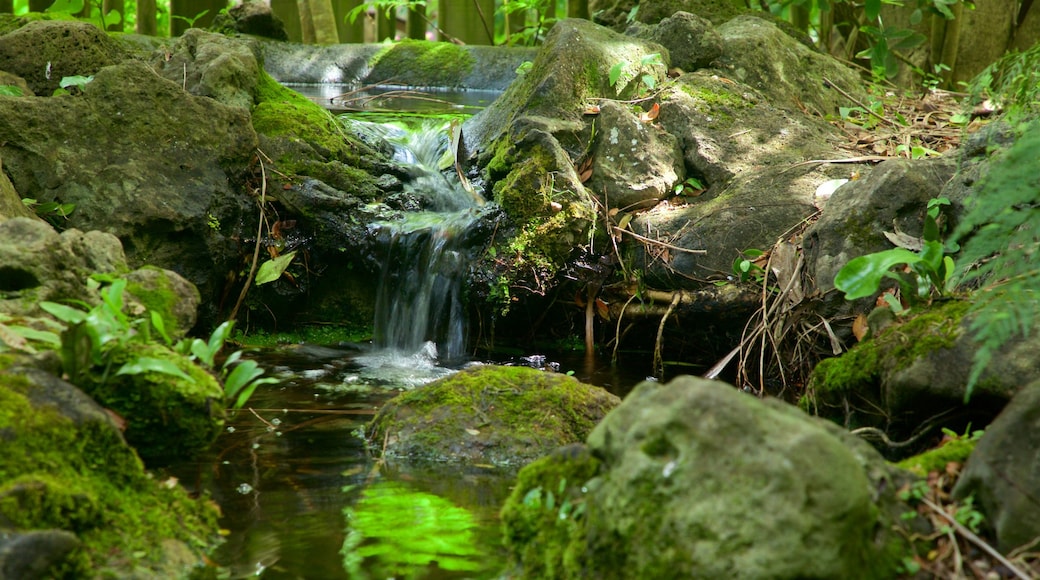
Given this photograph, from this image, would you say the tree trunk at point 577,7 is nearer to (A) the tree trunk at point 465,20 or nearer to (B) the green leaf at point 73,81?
(A) the tree trunk at point 465,20

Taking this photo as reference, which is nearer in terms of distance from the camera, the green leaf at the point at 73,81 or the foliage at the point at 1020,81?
the foliage at the point at 1020,81

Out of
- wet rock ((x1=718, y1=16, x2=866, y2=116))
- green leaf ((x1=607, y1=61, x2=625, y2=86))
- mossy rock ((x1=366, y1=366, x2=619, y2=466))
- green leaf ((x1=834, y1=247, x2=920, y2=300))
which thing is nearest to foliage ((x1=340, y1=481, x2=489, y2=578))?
mossy rock ((x1=366, y1=366, x2=619, y2=466))

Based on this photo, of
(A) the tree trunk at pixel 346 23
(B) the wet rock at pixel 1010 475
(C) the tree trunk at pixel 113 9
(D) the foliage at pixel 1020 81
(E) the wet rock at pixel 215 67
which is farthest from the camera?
(A) the tree trunk at pixel 346 23

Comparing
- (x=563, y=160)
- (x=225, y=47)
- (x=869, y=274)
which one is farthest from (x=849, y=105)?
(x=225, y=47)

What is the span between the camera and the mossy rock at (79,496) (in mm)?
2303

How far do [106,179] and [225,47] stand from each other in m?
1.63

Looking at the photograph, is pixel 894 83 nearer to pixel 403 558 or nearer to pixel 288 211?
pixel 288 211

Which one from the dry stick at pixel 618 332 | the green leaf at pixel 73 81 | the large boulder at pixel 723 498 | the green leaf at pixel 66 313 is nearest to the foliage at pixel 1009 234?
the large boulder at pixel 723 498

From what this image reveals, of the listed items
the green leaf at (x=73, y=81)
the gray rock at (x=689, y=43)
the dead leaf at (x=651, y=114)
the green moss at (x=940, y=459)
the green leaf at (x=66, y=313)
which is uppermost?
the gray rock at (x=689, y=43)

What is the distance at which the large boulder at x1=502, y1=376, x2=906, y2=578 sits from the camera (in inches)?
81.2

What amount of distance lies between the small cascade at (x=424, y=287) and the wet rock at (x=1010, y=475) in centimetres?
364

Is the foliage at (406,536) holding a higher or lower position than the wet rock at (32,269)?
lower

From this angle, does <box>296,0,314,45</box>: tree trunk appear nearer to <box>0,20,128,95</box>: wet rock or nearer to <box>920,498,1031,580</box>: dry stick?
<box>0,20,128,95</box>: wet rock

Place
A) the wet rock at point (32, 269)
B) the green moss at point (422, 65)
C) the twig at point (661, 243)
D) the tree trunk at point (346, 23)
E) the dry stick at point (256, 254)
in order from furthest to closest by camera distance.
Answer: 1. the tree trunk at point (346, 23)
2. the green moss at point (422, 65)
3. the dry stick at point (256, 254)
4. the twig at point (661, 243)
5. the wet rock at point (32, 269)
